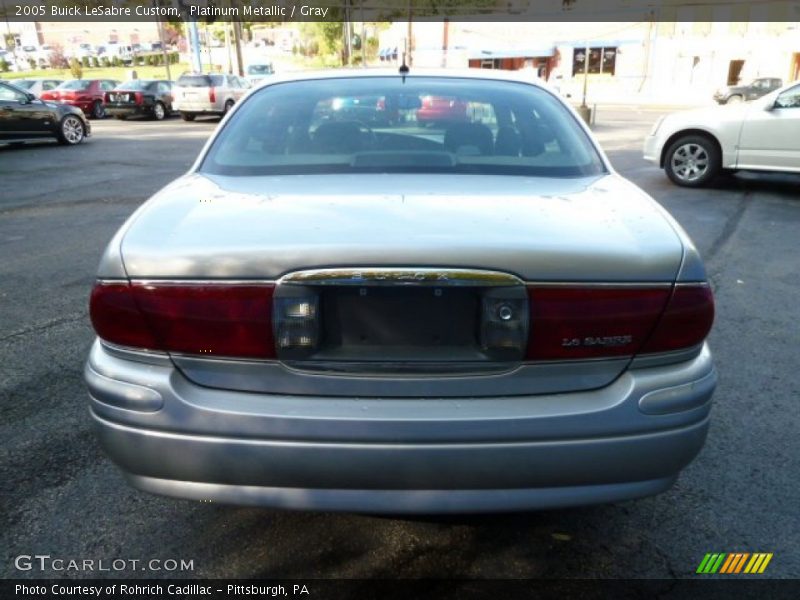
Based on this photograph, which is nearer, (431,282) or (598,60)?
(431,282)

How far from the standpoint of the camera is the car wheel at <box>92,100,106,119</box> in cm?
2542

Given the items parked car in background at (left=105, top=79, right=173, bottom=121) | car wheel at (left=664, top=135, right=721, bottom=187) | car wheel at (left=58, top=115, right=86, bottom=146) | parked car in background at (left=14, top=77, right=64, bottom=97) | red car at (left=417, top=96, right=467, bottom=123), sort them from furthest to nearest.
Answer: parked car in background at (left=14, top=77, right=64, bottom=97) → parked car in background at (left=105, top=79, right=173, bottom=121) → car wheel at (left=58, top=115, right=86, bottom=146) → car wheel at (left=664, top=135, right=721, bottom=187) → red car at (left=417, top=96, right=467, bottom=123)

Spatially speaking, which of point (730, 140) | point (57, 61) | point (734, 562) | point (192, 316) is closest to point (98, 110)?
point (730, 140)

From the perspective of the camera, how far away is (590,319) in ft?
6.17

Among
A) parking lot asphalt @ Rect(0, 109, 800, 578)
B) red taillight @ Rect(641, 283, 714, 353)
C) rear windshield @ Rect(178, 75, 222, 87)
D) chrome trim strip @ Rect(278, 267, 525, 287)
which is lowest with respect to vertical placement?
rear windshield @ Rect(178, 75, 222, 87)

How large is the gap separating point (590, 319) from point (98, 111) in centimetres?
2766

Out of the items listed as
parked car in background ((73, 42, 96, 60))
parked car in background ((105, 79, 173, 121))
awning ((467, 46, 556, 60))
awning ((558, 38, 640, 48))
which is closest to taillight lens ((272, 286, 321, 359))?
parked car in background ((105, 79, 173, 121))

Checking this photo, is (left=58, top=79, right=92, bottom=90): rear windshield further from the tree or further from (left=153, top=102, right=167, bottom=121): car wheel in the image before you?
the tree

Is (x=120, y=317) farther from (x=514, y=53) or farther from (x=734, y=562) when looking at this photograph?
(x=514, y=53)

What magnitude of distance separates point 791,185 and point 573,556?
32.8ft

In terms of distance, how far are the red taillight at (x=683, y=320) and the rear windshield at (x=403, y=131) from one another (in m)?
0.88

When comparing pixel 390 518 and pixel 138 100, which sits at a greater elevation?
pixel 390 518


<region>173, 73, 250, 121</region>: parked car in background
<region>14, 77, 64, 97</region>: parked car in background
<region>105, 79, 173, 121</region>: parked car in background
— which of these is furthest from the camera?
<region>14, 77, 64, 97</region>: parked car in background

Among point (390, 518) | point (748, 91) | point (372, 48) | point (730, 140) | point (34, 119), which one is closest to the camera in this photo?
point (390, 518)
